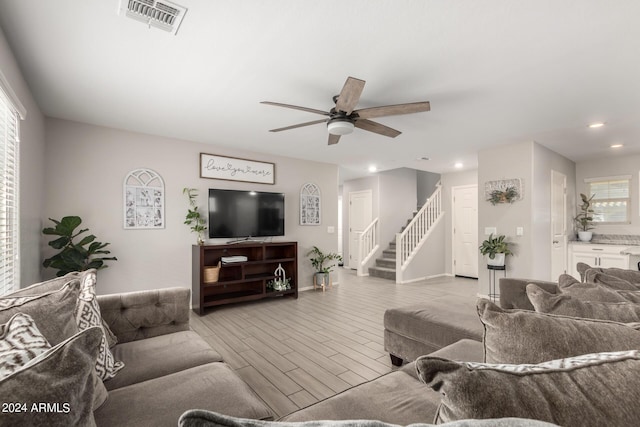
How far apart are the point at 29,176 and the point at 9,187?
2.27ft

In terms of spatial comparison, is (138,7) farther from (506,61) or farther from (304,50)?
(506,61)

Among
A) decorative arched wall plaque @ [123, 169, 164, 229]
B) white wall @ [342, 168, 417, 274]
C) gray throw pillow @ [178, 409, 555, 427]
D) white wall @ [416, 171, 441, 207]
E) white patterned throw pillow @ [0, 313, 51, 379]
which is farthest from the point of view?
white wall @ [416, 171, 441, 207]

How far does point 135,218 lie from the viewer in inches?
154

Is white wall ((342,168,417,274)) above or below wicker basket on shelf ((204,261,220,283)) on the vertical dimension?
above

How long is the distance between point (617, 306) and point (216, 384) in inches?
66.8

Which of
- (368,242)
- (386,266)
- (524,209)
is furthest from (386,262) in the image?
(524,209)

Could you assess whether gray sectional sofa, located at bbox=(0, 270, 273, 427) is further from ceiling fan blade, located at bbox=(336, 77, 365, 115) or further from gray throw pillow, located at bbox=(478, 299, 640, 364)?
ceiling fan blade, located at bbox=(336, 77, 365, 115)

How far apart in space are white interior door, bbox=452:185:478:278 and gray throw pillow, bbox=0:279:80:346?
6.95m

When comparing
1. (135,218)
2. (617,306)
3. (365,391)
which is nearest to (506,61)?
(617,306)

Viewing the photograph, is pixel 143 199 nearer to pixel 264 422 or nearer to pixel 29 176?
pixel 29 176

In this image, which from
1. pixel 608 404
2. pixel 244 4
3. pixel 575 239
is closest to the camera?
pixel 608 404

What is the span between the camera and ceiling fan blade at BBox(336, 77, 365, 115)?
2055 millimetres

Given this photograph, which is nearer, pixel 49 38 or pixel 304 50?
pixel 49 38

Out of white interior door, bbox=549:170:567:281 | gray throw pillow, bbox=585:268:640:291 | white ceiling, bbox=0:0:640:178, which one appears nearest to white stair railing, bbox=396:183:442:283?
white interior door, bbox=549:170:567:281
